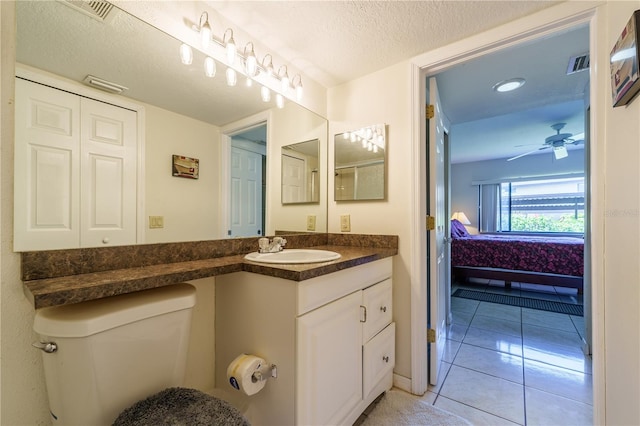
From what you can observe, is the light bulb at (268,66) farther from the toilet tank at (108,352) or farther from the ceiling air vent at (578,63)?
the ceiling air vent at (578,63)

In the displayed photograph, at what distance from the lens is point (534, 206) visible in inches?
213

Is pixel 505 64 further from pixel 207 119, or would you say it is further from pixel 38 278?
pixel 38 278

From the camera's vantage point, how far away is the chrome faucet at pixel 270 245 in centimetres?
141

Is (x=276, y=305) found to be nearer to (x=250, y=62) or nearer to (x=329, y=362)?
(x=329, y=362)

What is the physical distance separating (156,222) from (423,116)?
5.20ft

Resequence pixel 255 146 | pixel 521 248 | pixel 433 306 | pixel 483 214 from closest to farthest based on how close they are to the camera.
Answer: pixel 255 146 → pixel 433 306 → pixel 521 248 → pixel 483 214

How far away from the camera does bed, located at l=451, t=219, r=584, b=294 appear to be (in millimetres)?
3248

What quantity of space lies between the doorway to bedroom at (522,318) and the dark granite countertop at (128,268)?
118cm

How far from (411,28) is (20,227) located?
1848 mm

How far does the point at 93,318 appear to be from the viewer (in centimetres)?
75

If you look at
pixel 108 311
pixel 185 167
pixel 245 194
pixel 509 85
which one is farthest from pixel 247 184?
pixel 509 85

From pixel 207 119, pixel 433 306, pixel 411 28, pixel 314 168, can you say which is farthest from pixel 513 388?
pixel 207 119

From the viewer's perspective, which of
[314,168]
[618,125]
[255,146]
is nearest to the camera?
[618,125]

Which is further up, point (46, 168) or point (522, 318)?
point (46, 168)
